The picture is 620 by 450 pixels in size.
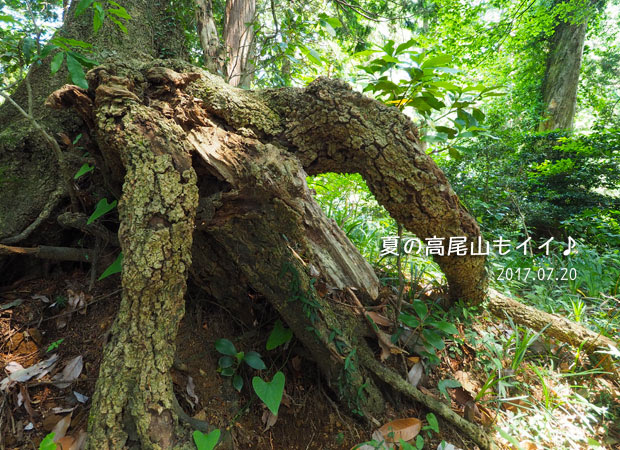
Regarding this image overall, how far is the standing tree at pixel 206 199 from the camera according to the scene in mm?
1062

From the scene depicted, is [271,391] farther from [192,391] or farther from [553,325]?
[553,325]

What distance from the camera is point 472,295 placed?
7.05 feet

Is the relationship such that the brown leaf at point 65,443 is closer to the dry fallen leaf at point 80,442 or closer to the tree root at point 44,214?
the dry fallen leaf at point 80,442

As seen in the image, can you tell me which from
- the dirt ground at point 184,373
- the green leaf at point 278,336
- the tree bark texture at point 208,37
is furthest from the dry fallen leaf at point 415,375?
the tree bark texture at point 208,37

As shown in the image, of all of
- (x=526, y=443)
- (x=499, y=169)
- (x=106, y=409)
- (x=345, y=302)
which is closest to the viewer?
(x=106, y=409)

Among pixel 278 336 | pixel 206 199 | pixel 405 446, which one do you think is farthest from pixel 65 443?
pixel 405 446

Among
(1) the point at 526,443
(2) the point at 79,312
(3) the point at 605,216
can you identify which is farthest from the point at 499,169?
(2) the point at 79,312

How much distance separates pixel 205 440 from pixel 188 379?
430 millimetres

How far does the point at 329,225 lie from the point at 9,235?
1768 mm

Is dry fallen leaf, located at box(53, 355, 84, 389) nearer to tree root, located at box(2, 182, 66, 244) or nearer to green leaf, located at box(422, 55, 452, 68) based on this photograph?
tree root, located at box(2, 182, 66, 244)

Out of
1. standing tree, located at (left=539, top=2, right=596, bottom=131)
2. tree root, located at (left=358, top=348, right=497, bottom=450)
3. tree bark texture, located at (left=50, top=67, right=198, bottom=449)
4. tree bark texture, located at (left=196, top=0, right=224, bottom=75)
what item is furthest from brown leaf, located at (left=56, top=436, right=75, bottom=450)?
standing tree, located at (left=539, top=2, right=596, bottom=131)

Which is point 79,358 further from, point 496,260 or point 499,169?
point 499,169

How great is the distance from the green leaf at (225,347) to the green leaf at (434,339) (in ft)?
3.66

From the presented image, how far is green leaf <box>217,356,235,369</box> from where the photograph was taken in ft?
4.87
